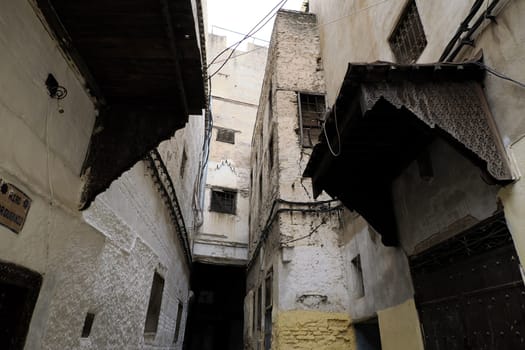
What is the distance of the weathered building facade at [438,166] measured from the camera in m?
2.54

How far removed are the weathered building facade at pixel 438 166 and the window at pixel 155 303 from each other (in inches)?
149

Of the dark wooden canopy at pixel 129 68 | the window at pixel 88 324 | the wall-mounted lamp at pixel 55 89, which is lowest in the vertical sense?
the window at pixel 88 324

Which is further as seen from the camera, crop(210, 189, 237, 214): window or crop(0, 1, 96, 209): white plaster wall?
crop(210, 189, 237, 214): window

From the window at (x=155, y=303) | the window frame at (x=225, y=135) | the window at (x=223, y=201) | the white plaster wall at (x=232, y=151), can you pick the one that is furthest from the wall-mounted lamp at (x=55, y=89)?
the window frame at (x=225, y=135)

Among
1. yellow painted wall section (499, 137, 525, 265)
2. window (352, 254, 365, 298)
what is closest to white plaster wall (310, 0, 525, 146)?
yellow painted wall section (499, 137, 525, 265)

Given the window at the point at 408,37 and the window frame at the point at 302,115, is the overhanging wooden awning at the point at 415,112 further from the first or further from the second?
the window frame at the point at 302,115

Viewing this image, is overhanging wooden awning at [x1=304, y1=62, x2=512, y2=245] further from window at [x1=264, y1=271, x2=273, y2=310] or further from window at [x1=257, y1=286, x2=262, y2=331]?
window at [x1=257, y1=286, x2=262, y2=331]

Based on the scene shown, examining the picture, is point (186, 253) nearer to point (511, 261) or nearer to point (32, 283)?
point (32, 283)

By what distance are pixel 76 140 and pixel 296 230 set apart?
4.91 metres

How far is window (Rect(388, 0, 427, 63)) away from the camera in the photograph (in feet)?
13.7

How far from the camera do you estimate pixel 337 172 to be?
4289 millimetres

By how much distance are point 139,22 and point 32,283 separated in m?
1.98

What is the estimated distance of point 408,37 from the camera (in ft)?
14.5

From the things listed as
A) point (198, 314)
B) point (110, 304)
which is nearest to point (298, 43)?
point (110, 304)
